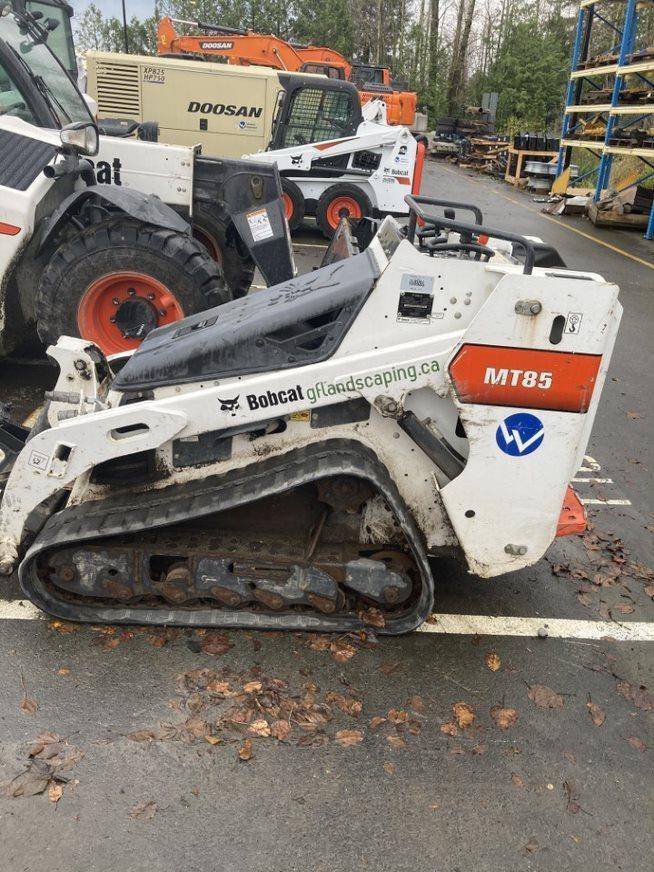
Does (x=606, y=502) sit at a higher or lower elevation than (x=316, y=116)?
lower

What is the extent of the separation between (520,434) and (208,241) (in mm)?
4845

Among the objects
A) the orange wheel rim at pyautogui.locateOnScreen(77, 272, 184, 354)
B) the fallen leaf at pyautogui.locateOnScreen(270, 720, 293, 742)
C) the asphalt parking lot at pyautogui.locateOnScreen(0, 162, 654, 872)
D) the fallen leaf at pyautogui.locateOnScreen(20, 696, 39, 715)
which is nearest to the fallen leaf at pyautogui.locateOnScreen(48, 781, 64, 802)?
the asphalt parking lot at pyautogui.locateOnScreen(0, 162, 654, 872)

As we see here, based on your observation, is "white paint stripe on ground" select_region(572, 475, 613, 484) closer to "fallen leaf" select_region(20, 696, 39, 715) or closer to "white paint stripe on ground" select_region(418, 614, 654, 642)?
"white paint stripe on ground" select_region(418, 614, 654, 642)

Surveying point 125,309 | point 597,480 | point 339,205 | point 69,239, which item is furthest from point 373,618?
point 339,205

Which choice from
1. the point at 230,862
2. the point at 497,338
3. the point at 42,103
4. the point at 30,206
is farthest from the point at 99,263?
the point at 230,862

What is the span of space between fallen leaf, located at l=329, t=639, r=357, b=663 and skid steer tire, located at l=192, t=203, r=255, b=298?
438 centimetres

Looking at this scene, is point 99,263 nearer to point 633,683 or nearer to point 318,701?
point 318,701

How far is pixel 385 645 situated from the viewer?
3.51 m

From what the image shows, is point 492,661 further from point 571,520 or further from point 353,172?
point 353,172

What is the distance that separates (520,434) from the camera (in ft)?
10.8

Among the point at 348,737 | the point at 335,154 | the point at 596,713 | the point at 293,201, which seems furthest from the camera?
the point at 293,201

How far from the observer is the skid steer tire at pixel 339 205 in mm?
12164

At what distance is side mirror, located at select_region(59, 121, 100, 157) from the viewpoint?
17.0 feet

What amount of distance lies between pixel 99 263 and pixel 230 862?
421 centimetres
